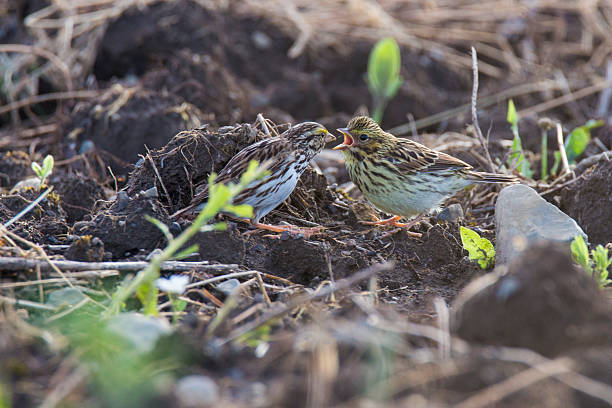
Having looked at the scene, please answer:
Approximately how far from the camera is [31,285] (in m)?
3.56

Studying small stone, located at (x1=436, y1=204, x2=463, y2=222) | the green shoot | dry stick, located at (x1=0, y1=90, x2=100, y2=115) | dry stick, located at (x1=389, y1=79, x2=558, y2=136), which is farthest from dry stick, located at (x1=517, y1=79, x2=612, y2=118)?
the green shoot

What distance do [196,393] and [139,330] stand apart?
0.50 m

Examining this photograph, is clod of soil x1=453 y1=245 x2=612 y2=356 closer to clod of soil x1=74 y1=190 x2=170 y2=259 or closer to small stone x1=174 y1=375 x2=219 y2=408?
small stone x1=174 y1=375 x2=219 y2=408

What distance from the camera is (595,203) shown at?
5.41 m

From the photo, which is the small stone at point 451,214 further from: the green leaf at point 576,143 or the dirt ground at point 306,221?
the green leaf at point 576,143

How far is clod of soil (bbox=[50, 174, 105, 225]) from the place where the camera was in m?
5.28

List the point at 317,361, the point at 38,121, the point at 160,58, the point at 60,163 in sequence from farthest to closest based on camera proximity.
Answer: the point at 160,58 < the point at 38,121 < the point at 60,163 < the point at 317,361

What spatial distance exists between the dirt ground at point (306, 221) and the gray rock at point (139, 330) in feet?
0.24

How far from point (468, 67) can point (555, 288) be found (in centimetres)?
761

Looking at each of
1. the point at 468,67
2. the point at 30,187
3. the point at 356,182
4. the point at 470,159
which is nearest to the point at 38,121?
the point at 30,187

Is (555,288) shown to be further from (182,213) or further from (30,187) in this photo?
(30,187)

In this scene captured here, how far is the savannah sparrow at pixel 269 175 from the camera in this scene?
15.9 feet

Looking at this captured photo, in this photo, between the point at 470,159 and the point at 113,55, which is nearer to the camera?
Answer: the point at 470,159

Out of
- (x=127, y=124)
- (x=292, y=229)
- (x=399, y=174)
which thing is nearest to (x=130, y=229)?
(x=292, y=229)
